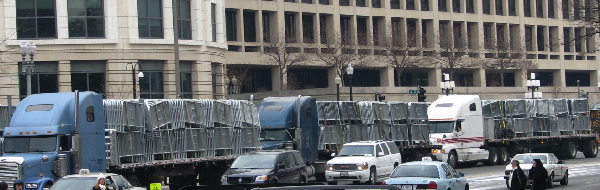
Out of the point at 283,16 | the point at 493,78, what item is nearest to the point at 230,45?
the point at 283,16

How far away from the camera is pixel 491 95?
82938mm

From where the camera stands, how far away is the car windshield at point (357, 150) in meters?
30.4

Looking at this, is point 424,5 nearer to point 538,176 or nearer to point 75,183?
point 538,176

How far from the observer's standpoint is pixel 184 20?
52125mm

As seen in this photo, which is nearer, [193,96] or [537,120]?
[537,120]

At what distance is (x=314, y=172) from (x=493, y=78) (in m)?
63.8

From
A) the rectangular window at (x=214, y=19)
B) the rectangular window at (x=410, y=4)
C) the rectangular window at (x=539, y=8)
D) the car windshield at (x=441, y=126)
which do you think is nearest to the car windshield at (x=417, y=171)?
the car windshield at (x=441, y=126)

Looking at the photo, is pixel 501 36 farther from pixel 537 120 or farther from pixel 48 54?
pixel 48 54

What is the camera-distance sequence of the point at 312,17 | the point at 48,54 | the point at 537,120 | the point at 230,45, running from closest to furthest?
the point at 537,120, the point at 48,54, the point at 230,45, the point at 312,17

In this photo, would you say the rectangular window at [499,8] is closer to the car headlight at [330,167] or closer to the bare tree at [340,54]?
the bare tree at [340,54]

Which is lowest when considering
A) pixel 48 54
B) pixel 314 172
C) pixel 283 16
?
pixel 314 172

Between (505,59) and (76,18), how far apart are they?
50.6 m

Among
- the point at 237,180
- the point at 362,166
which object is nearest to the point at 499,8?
the point at 362,166

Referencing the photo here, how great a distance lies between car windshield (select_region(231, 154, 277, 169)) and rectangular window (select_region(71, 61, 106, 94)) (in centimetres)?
2651
